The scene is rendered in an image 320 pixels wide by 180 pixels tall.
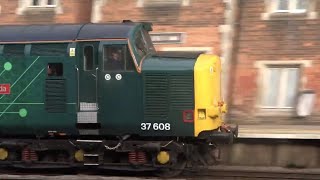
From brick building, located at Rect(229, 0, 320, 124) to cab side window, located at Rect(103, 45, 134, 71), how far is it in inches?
263

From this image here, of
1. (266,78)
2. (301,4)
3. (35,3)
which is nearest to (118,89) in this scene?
(266,78)

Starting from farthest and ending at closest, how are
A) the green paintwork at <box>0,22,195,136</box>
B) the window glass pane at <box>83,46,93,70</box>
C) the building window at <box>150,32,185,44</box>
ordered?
1. the building window at <box>150,32,185,44</box>
2. the window glass pane at <box>83,46,93,70</box>
3. the green paintwork at <box>0,22,195,136</box>

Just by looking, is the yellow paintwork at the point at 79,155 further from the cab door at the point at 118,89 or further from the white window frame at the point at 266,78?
the white window frame at the point at 266,78

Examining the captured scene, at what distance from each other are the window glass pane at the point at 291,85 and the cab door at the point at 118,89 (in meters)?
7.17

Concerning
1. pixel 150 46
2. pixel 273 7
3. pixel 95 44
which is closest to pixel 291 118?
pixel 273 7

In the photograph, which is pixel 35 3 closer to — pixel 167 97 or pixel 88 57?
pixel 88 57

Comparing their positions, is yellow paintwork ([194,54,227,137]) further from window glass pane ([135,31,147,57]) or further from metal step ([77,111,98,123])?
metal step ([77,111,98,123])

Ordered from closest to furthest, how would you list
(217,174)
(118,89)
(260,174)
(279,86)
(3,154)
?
(118,89) → (260,174) → (3,154) → (217,174) → (279,86)

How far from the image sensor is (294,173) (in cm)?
949

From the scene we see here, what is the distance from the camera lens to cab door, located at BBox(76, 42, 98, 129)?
903 centimetres

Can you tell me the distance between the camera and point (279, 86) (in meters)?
15.0

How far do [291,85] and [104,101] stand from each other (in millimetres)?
7680

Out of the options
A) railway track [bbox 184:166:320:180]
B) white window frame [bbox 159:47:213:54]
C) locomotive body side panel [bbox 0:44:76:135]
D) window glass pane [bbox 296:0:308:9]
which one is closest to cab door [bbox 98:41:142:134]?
locomotive body side panel [bbox 0:44:76:135]

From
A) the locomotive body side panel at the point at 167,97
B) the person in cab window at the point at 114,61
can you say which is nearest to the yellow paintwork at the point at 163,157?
the locomotive body side panel at the point at 167,97
